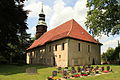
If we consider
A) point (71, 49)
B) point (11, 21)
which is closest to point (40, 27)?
point (71, 49)

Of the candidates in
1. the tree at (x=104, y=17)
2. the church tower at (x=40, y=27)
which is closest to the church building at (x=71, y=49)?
the tree at (x=104, y=17)

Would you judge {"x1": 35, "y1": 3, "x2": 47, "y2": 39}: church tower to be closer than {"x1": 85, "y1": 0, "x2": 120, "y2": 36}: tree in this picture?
No

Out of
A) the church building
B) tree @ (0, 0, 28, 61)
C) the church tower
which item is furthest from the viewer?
the church tower

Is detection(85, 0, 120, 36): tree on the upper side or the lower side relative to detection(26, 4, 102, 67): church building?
upper

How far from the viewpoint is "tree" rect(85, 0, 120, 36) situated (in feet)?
103

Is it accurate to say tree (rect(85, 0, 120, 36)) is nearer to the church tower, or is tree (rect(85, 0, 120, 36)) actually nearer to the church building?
the church building

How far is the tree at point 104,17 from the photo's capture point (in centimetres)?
3142

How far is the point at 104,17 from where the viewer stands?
32281 mm

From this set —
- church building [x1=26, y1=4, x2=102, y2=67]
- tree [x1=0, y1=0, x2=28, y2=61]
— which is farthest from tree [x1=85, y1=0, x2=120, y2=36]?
tree [x1=0, y1=0, x2=28, y2=61]

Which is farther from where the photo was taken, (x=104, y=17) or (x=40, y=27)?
(x=40, y=27)

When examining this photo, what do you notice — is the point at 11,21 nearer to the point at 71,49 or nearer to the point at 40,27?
the point at 71,49

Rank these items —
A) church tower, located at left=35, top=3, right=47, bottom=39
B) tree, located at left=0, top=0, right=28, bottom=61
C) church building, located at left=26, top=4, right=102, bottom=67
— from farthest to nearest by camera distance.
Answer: church tower, located at left=35, top=3, right=47, bottom=39, church building, located at left=26, top=4, right=102, bottom=67, tree, located at left=0, top=0, right=28, bottom=61

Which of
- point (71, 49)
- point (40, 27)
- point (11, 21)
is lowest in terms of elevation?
point (71, 49)

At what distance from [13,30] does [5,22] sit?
312 centimetres
